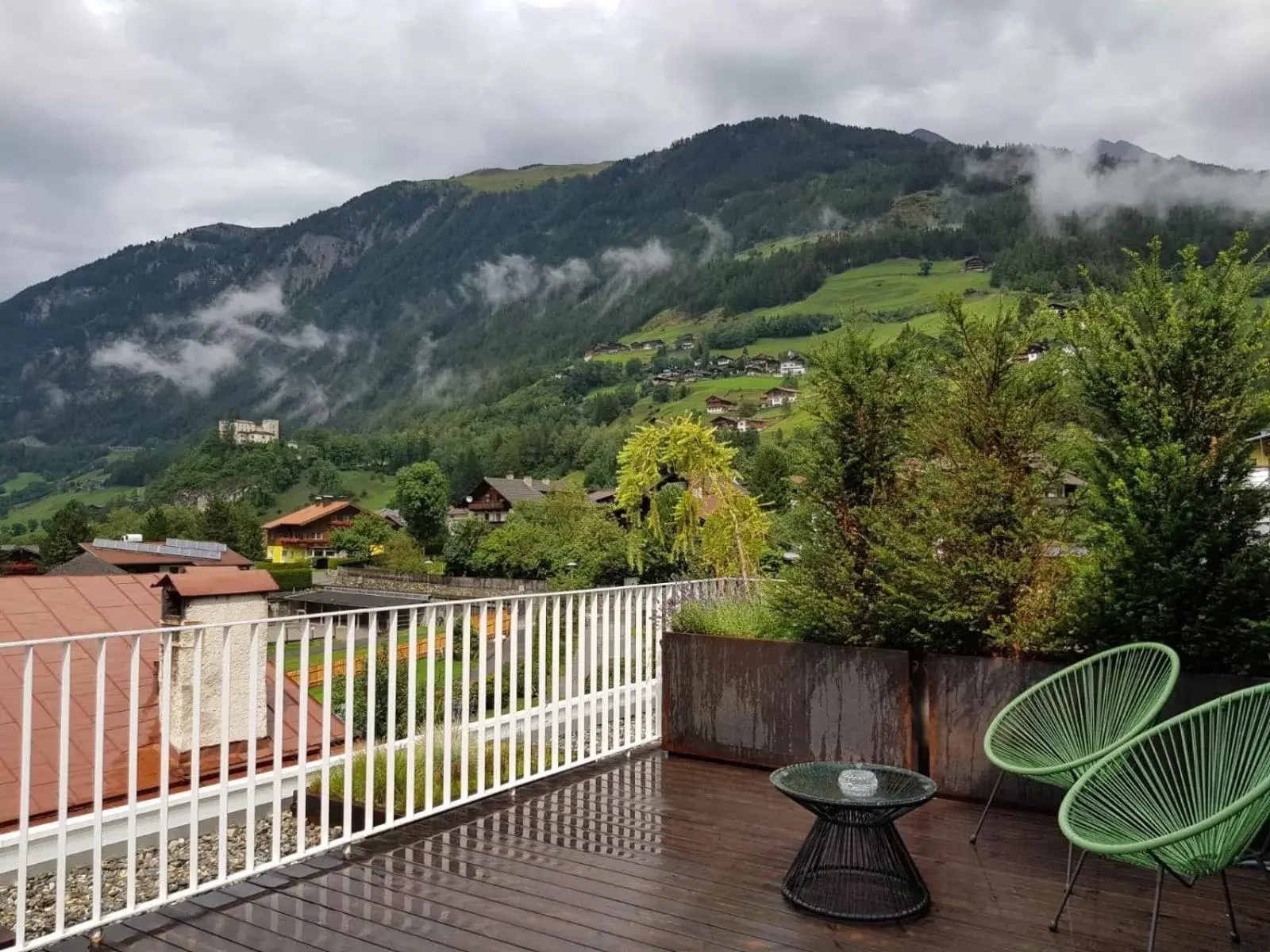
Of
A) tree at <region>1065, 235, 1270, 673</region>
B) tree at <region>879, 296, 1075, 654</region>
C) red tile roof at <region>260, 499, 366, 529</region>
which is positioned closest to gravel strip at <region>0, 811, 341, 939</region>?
tree at <region>879, 296, 1075, 654</region>

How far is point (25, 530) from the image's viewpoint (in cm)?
9712

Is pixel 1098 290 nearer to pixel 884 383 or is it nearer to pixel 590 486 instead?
pixel 884 383

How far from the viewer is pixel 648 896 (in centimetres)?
312

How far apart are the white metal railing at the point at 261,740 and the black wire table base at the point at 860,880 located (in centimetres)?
151

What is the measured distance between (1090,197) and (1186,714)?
164m

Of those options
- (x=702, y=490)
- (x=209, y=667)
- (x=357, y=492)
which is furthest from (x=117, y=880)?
(x=357, y=492)

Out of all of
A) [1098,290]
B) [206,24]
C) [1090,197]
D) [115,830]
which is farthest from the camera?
[1090,197]

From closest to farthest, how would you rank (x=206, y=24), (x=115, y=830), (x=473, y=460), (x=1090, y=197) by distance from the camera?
(x=115, y=830) < (x=206, y=24) < (x=473, y=460) < (x=1090, y=197)

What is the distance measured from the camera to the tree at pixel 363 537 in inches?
2694

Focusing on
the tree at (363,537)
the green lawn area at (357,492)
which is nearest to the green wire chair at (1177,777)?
the tree at (363,537)

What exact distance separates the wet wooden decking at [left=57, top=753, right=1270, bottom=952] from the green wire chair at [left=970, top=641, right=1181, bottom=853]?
0.33 meters

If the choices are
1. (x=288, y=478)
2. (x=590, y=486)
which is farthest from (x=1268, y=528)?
(x=288, y=478)

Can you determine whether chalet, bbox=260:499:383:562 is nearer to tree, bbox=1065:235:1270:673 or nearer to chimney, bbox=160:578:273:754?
chimney, bbox=160:578:273:754

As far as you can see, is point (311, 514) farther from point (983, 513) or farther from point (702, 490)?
point (983, 513)
